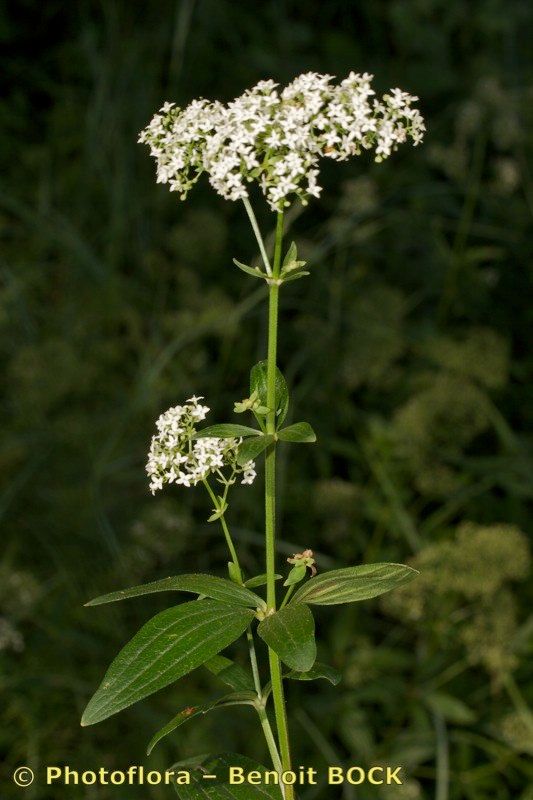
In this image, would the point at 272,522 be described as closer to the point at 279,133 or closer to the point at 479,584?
the point at 279,133

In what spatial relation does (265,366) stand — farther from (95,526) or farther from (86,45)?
(86,45)

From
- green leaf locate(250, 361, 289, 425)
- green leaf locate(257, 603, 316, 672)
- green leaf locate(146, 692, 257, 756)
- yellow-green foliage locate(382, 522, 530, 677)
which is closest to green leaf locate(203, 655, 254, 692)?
green leaf locate(146, 692, 257, 756)

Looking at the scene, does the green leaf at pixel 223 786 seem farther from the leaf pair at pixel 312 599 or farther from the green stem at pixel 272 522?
the leaf pair at pixel 312 599

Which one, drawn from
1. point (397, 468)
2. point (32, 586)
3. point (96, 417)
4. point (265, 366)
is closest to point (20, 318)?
point (96, 417)

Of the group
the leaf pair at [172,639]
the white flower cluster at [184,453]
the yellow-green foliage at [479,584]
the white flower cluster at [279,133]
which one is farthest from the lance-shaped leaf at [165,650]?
the yellow-green foliage at [479,584]

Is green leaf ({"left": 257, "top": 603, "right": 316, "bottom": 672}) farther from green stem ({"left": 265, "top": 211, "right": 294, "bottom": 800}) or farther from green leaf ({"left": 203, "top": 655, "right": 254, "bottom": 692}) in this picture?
green leaf ({"left": 203, "top": 655, "right": 254, "bottom": 692})

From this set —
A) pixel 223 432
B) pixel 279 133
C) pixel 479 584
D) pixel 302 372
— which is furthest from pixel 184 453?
pixel 302 372
